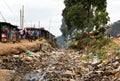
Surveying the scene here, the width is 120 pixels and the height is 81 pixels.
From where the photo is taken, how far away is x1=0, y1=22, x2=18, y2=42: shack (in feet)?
86.1

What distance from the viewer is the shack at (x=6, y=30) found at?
2624cm

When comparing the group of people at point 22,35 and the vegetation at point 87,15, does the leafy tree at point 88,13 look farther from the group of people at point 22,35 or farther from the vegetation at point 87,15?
the group of people at point 22,35

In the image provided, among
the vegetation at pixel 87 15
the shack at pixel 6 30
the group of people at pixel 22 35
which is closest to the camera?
the shack at pixel 6 30

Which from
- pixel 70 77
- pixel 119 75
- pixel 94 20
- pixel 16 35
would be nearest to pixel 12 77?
pixel 70 77

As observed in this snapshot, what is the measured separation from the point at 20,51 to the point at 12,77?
37.1 ft

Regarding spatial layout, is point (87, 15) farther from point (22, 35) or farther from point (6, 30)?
point (6, 30)

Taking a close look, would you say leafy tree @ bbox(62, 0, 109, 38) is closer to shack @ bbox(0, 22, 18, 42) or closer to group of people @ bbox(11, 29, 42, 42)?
group of people @ bbox(11, 29, 42, 42)

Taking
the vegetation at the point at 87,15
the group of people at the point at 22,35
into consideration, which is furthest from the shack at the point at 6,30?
the vegetation at the point at 87,15

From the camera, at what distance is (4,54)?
64.3ft

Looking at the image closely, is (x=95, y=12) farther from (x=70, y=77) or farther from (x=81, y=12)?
(x=70, y=77)

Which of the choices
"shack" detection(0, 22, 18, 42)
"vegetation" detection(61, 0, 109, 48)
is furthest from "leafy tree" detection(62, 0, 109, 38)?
"shack" detection(0, 22, 18, 42)

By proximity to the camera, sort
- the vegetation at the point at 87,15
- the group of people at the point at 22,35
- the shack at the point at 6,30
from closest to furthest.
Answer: the shack at the point at 6,30, the group of people at the point at 22,35, the vegetation at the point at 87,15

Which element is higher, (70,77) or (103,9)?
(103,9)

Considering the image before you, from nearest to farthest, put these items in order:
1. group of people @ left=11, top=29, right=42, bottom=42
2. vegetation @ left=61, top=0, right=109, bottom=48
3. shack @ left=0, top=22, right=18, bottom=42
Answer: shack @ left=0, top=22, right=18, bottom=42 < group of people @ left=11, top=29, right=42, bottom=42 < vegetation @ left=61, top=0, right=109, bottom=48
